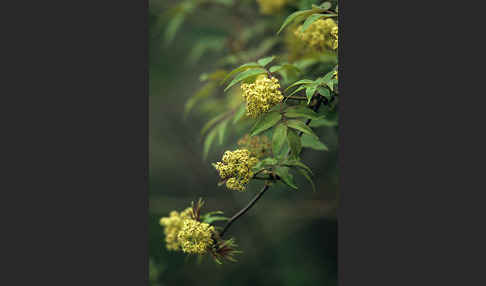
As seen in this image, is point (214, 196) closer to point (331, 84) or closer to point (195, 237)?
point (195, 237)

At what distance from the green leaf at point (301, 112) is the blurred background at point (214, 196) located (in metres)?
0.28

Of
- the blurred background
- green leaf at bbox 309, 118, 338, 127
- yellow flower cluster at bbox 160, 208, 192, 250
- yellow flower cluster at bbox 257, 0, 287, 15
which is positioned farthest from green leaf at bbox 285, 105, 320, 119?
yellow flower cluster at bbox 257, 0, 287, 15

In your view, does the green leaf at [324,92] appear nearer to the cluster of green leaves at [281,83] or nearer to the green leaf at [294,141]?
the cluster of green leaves at [281,83]

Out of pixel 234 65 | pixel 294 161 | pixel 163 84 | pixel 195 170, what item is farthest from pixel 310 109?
pixel 163 84

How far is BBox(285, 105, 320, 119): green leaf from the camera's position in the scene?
39.6 inches

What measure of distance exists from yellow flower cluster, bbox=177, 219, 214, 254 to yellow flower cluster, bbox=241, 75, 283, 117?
11.9 inches

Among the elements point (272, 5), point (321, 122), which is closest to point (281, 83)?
point (321, 122)

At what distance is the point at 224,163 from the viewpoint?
39.4 inches

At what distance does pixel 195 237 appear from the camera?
1033mm

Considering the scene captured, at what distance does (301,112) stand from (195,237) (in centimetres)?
38

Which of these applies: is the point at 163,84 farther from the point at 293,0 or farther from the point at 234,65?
the point at 293,0

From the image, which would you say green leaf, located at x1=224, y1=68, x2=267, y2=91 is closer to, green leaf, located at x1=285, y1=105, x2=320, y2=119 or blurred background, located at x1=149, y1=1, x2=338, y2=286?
green leaf, located at x1=285, y1=105, x2=320, y2=119

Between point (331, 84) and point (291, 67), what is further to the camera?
point (291, 67)

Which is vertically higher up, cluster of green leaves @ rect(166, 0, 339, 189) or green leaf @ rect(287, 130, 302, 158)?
cluster of green leaves @ rect(166, 0, 339, 189)
